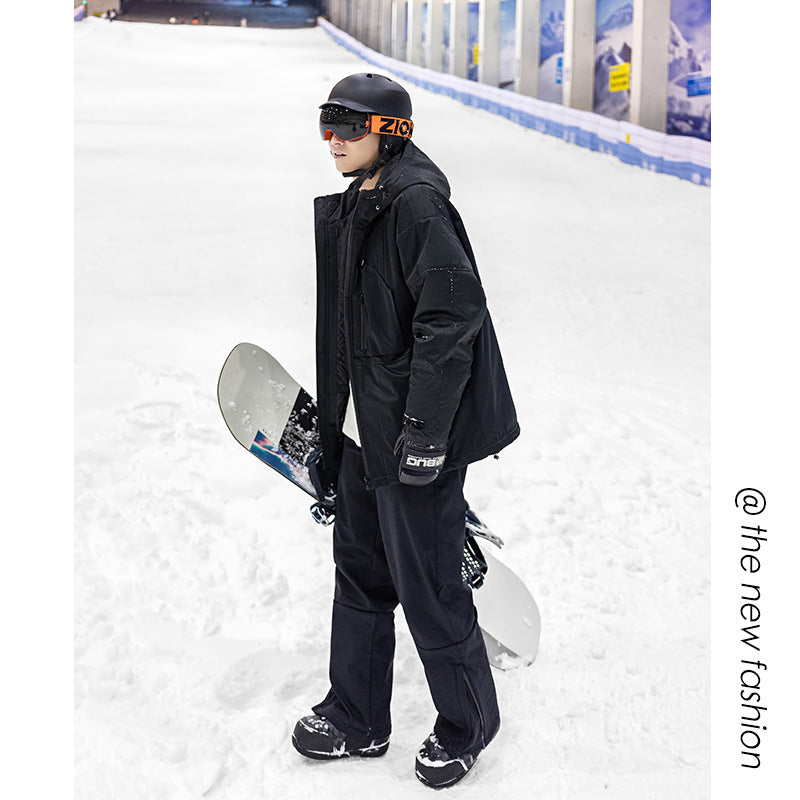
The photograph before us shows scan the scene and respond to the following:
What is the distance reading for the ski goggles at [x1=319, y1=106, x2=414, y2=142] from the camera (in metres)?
2.29

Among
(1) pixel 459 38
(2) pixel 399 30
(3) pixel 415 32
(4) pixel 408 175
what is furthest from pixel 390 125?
(2) pixel 399 30

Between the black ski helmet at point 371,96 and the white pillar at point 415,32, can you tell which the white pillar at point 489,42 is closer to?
the white pillar at point 415,32

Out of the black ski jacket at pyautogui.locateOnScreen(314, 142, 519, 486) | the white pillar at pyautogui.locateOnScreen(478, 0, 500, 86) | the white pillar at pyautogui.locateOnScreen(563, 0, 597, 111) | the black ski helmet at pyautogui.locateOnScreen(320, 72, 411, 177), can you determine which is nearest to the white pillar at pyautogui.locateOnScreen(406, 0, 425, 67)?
the white pillar at pyautogui.locateOnScreen(478, 0, 500, 86)

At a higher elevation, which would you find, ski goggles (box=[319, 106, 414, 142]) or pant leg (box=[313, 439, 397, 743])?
ski goggles (box=[319, 106, 414, 142])

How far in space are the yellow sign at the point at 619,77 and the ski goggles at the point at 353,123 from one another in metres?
13.9

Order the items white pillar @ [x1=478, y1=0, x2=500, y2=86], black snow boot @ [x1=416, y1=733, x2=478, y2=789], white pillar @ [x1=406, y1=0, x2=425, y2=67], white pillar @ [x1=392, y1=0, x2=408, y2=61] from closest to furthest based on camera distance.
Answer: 1. black snow boot @ [x1=416, y1=733, x2=478, y2=789]
2. white pillar @ [x1=478, y1=0, x2=500, y2=86]
3. white pillar @ [x1=406, y1=0, x2=425, y2=67]
4. white pillar @ [x1=392, y1=0, x2=408, y2=61]

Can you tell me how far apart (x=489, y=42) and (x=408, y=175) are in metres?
19.9

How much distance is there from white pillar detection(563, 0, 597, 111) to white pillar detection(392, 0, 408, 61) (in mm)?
12019

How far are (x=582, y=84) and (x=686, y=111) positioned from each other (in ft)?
11.4

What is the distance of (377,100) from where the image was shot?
2295mm

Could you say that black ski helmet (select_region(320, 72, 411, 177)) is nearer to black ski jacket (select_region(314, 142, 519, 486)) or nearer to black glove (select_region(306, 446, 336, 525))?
black ski jacket (select_region(314, 142, 519, 486))

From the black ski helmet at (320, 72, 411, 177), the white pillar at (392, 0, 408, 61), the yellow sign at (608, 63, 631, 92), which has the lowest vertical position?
the black ski helmet at (320, 72, 411, 177)

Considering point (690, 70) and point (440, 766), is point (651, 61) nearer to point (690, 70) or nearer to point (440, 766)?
point (690, 70)

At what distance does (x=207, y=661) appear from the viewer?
291 centimetres
